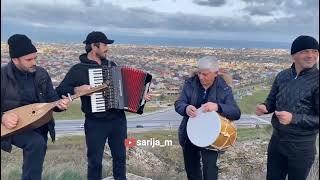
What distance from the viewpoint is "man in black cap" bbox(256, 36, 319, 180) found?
456 centimetres

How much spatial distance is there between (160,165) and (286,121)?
3.31 metres

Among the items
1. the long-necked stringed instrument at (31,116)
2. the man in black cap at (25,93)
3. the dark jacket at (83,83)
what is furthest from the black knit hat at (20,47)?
the dark jacket at (83,83)

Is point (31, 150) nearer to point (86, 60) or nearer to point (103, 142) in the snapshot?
point (103, 142)

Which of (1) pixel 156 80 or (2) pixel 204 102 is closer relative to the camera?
(2) pixel 204 102

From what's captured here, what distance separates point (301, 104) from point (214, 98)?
823mm

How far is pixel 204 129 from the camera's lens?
196 inches

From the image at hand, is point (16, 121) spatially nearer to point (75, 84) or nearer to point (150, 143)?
point (75, 84)

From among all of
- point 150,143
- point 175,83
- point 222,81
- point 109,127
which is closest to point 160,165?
point 150,143

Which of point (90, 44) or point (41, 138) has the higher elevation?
point (90, 44)

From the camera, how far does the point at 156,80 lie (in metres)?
6.78

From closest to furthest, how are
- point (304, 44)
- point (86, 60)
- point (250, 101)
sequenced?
point (304, 44)
point (86, 60)
point (250, 101)

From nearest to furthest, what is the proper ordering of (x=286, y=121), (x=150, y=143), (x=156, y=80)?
(x=286, y=121) → (x=156, y=80) → (x=150, y=143)

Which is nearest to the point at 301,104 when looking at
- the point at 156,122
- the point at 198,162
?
the point at 198,162

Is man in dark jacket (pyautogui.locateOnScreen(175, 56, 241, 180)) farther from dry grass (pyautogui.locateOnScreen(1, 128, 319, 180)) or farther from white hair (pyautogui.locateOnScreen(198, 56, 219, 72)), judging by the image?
dry grass (pyautogui.locateOnScreen(1, 128, 319, 180))
